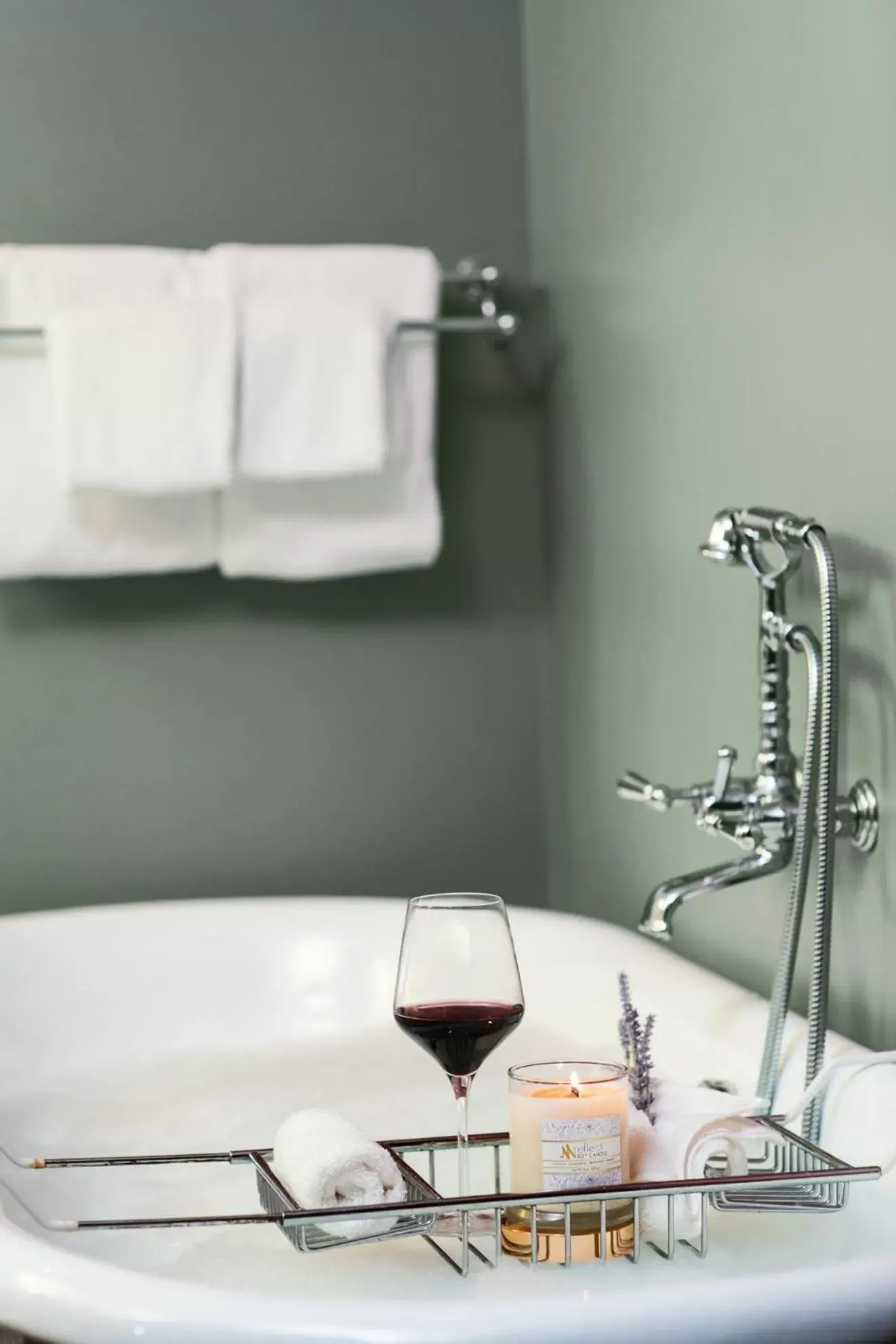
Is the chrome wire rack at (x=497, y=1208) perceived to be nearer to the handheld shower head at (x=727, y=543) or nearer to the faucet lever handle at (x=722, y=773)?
the faucet lever handle at (x=722, y=773)

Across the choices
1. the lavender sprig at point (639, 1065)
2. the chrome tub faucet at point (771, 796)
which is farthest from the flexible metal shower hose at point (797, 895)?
the lavender sprig at point (639, 1065)

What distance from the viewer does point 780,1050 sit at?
136cm

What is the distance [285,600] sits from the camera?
8.08ft

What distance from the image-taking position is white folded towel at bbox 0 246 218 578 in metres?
2.17

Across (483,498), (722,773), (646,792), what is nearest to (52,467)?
(483,498)

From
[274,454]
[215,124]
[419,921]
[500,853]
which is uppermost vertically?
[215,124]

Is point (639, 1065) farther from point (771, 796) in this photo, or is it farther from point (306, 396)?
point (306, 396)

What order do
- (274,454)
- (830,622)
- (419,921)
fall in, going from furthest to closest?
(274,454) → (830,622) → (419,921)

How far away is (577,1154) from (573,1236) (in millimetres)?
47

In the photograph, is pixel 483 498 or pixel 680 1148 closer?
pixel 680 1148

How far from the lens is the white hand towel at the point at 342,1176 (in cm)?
90

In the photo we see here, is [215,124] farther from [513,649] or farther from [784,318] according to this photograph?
[784,318]

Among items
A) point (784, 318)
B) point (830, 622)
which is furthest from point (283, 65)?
point (830, 622)

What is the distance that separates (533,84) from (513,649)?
3.02 feet
